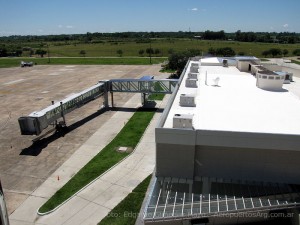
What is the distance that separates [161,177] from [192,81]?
60.5 feet

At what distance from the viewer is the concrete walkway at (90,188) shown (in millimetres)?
25078

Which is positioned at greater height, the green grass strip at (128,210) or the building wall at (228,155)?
the building wall at (228,155)

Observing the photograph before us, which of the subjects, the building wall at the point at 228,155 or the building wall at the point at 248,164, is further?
the building wall at the point at 248,164

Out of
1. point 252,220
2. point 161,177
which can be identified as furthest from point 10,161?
point 252,220

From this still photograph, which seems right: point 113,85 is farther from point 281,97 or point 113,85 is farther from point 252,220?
point 252,220

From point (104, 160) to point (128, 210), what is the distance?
10.4 meters

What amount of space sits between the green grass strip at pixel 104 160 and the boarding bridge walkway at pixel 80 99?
24.0ft

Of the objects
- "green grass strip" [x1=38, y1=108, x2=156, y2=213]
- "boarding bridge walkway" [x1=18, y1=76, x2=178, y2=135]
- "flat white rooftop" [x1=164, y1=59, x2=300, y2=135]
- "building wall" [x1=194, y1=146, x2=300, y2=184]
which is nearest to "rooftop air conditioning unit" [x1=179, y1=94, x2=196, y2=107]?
"flat white rooftop" [x1=164, y1=59, x2=300, y2=135]

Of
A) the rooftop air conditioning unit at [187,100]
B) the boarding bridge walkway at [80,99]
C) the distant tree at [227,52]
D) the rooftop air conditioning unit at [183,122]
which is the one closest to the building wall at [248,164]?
the rooftop air conditioning unit at [183,122]

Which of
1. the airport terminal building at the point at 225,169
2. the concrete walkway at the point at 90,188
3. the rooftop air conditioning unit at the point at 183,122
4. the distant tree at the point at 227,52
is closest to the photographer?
the airport terminal building at the point at 225,169

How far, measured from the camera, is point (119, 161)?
34.6 m

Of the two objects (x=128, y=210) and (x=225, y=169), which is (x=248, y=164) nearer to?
(x=225, y=169)

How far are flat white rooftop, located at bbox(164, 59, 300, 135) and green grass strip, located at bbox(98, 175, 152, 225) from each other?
786 cm

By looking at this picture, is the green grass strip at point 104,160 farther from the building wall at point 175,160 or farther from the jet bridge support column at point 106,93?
the building wall at point 175,160
